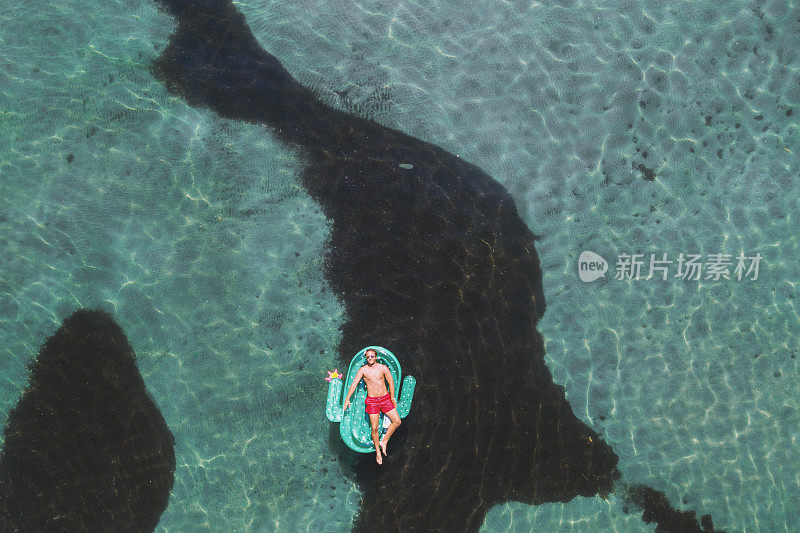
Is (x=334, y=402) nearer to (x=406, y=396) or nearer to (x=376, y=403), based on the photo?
(x=376, y=403)

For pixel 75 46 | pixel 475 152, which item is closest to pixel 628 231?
pixel 475 152

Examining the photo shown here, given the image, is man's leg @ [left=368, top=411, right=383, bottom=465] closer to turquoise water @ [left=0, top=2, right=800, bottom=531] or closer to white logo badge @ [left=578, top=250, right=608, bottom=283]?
turquoise water @ [left=0, top=2, right=800, bottom=531]

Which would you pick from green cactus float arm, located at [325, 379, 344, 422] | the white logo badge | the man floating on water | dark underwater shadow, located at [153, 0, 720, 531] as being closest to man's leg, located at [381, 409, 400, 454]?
the man floating on water

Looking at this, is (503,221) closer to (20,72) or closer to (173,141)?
(173,141)

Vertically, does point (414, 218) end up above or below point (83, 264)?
above

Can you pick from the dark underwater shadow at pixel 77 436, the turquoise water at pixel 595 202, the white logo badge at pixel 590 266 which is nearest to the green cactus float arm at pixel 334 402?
the turquoise water at pixel 595 202

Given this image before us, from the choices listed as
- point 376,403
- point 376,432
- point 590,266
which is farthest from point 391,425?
point 590,266

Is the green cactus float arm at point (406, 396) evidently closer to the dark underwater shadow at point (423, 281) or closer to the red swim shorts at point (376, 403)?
the dark underwater shadow at point (423, 281)
